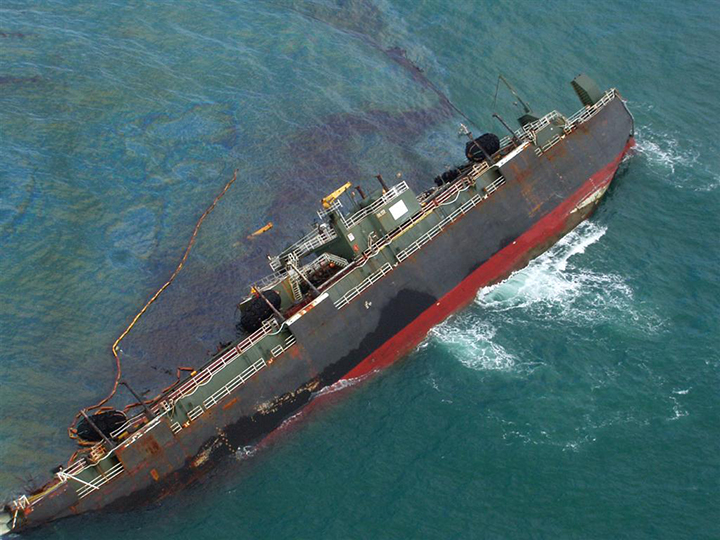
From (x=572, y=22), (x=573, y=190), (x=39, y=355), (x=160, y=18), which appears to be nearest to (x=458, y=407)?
(x=573, y=190)

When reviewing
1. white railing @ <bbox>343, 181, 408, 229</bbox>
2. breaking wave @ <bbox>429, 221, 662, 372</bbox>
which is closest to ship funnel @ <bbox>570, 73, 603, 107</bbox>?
Result: breaking wave @ <bbox>429, 221, 662, 372</bbox>

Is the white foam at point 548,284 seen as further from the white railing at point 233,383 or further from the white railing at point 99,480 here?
the white railing at point 99,480

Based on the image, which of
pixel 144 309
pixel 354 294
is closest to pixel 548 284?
pixel 354 294

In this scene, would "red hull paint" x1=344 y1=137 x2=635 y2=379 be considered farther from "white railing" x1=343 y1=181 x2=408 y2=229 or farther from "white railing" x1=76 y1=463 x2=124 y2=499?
"white railing" x1=76 y1=463 x2=124 y2=499

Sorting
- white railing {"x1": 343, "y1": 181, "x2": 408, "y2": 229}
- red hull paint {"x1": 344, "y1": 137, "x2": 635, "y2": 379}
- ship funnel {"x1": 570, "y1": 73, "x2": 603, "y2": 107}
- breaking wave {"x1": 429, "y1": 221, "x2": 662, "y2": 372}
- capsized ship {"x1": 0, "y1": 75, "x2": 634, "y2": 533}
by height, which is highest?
white railing {"x1": 343, "y1": 181, "x2": 408, "y2": 229}

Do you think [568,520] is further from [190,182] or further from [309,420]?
[190,182]

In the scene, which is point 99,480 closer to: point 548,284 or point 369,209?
point 369,209
